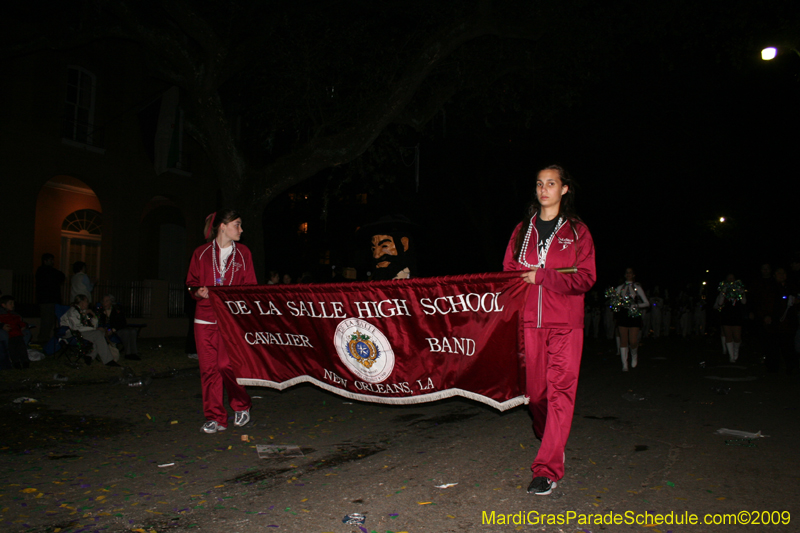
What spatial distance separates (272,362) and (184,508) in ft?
7.38

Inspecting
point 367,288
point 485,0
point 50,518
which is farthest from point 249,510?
point 485,0

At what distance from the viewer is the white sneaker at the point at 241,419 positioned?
20.1 feet

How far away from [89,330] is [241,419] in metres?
5.99

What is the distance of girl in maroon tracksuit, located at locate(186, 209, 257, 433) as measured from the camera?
19.5 ft

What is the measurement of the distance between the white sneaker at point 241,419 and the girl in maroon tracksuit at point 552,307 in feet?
10.1

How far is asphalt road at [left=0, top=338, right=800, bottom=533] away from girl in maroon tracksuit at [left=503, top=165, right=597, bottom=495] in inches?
15.8

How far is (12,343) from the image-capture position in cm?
1002

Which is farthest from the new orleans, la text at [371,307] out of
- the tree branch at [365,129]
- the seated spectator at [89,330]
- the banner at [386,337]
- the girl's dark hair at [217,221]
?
the tree branch at [365,129]

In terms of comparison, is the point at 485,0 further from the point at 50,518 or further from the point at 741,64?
the point at 50,518

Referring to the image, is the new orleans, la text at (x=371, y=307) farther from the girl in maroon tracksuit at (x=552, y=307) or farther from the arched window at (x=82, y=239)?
the arched window at (x=82, y=239)

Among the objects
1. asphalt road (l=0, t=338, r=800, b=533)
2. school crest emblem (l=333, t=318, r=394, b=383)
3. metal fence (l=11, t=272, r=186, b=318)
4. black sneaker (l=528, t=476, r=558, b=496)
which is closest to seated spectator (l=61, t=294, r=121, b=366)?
asphalt road (l=0, t=338, r=800, b=533)

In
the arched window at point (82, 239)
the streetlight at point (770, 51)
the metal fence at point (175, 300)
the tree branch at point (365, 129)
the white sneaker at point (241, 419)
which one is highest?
the streetlight at point (770, 51)

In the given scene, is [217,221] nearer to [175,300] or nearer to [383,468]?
[383,468]

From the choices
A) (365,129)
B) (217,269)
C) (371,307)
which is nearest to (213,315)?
(217,269)
